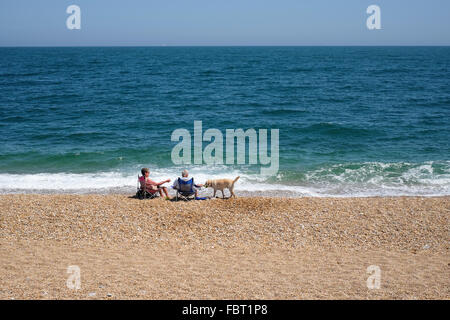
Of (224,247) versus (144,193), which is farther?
(144,193)

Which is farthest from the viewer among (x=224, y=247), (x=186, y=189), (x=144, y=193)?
(x=144, y=193)

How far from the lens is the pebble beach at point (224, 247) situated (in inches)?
289

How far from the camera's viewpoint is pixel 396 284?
7.52 meters

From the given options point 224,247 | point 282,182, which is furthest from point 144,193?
point 282,182

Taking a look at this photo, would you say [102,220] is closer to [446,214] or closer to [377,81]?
[446,214]

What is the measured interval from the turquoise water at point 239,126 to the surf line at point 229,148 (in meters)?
0.51

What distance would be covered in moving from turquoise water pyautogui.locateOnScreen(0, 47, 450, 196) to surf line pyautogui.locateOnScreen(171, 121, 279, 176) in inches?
19.9

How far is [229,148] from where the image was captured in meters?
21.0

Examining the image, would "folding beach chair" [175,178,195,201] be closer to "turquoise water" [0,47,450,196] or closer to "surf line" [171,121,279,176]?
"turquoise water" [0,47,450,196]

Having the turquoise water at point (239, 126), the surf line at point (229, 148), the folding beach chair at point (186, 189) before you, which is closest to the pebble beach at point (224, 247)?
the folding beach chair at point (186, 189)

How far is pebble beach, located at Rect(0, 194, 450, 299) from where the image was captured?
A: 7.35m

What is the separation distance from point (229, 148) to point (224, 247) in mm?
11842
